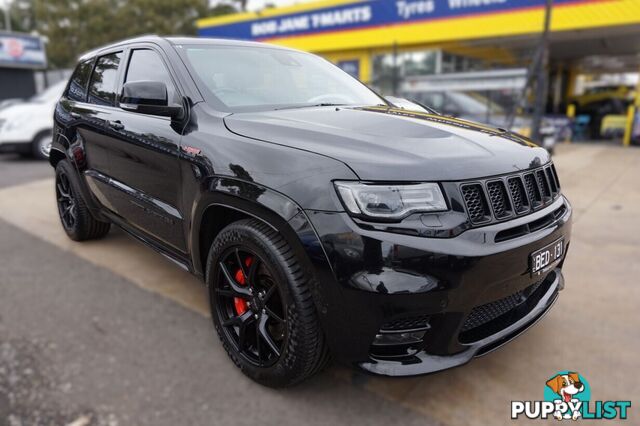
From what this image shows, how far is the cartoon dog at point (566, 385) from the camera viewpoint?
2.27m

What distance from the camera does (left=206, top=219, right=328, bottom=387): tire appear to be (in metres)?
1.95

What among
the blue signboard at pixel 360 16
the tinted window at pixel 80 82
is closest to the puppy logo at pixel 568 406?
the tinted window at pixel 80 82

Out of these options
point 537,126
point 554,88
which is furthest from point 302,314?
point 554,88

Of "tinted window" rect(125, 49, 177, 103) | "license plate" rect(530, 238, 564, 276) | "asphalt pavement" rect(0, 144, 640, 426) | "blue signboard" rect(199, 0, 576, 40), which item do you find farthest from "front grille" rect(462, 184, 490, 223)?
"blue signboard" rect(199, 0, 576, 40)

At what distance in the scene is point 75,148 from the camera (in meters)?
3.79

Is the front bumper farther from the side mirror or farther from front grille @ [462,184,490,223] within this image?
the side mirror

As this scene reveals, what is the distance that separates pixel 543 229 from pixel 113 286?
2.90 meters

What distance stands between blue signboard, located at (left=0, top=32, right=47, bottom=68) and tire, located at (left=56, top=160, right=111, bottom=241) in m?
20.7

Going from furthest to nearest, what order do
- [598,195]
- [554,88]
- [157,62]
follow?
[554,88], [598,195], [157,62]

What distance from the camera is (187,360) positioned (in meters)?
2.51

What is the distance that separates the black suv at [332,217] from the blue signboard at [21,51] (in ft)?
73.8

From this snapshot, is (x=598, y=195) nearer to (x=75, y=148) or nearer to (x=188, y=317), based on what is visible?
(x=188, y=317)

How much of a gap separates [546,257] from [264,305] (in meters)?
1.30

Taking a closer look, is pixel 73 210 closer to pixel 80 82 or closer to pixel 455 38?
pixel 80 82
